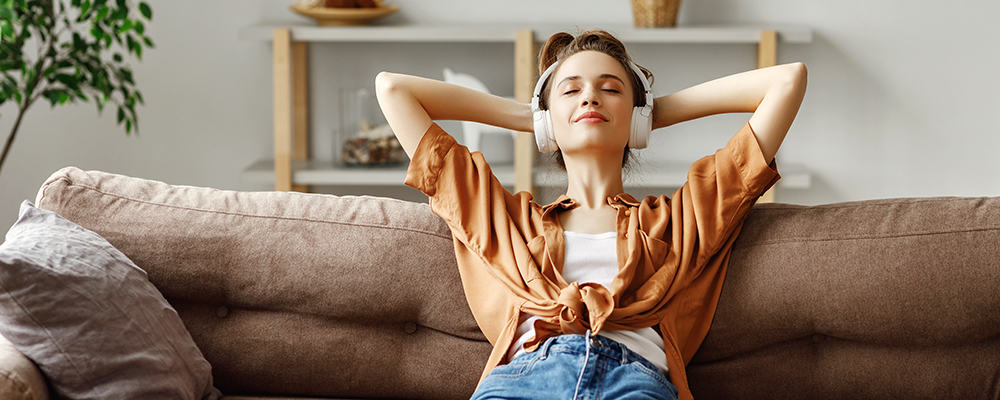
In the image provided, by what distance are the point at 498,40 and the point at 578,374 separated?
182 centimetres

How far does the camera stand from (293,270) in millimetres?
1557

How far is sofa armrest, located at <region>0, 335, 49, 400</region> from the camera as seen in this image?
3.96 feet

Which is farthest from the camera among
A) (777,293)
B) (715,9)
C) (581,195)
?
(715,9)

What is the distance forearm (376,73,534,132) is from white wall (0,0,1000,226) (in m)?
1.46

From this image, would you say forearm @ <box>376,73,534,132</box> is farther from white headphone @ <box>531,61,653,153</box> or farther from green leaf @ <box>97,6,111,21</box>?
green leaf @ <box>97,6,111,21</box>

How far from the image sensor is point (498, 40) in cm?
296

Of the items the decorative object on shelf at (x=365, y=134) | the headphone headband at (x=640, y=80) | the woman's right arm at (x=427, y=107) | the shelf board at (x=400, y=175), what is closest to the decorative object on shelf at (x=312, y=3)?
the decorative object on shelf at (x=365, y=134)

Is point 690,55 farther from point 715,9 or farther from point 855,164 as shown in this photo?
point 855,164

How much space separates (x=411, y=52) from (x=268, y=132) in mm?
592

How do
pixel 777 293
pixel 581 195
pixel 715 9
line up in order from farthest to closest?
pixel 715 9 < pixel 581 195 < pixel 777 293

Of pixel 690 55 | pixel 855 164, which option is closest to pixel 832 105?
pixel 855 164

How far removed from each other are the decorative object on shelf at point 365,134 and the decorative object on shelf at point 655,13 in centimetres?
89

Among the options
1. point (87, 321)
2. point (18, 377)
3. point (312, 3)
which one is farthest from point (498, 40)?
point (18, 377)

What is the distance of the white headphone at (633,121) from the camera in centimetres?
160
